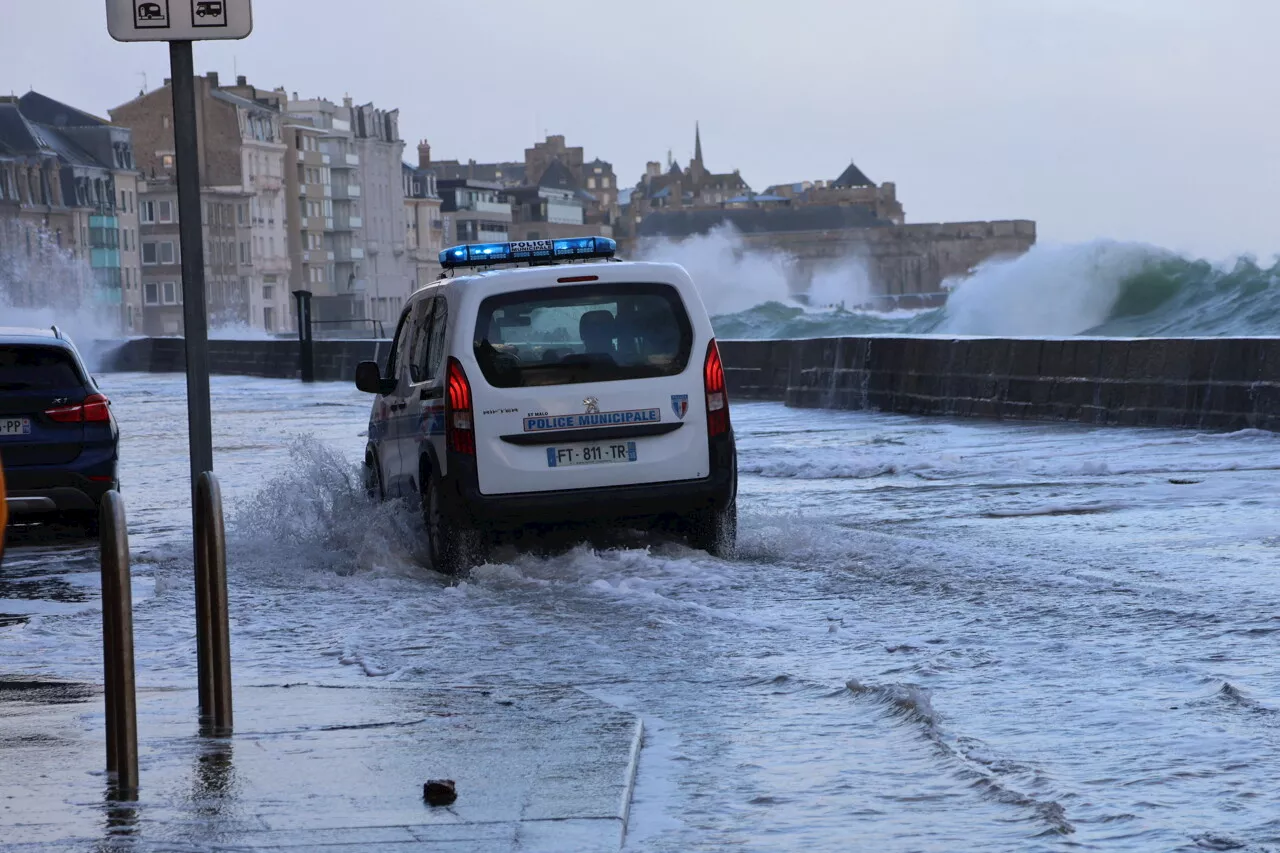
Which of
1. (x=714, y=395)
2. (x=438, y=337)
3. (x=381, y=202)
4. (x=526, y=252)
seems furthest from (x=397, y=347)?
(x=381, y=202)

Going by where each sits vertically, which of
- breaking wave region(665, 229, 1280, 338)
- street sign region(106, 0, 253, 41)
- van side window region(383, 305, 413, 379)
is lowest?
breaking wave region(665, 229, 1280, 338)

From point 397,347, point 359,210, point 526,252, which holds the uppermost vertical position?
point 359,210

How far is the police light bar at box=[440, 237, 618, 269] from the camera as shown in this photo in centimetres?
1294

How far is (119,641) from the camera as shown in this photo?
6.24m

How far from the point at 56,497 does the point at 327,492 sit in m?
1.72

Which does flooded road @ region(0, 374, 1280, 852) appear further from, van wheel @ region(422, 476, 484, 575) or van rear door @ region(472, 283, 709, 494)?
van rear door @ region(472, 283, 709, 494)

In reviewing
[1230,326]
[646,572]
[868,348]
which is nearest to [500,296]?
[646,572]

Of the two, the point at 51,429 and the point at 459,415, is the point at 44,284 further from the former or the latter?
the point at 459,415

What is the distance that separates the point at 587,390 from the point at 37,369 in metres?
5.17

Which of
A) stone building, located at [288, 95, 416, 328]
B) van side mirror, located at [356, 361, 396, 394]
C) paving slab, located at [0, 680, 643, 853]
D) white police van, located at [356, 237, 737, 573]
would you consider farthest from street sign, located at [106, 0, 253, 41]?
stone building, located at [288, 95, 416, 328]

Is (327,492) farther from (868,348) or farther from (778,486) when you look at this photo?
(868,348)

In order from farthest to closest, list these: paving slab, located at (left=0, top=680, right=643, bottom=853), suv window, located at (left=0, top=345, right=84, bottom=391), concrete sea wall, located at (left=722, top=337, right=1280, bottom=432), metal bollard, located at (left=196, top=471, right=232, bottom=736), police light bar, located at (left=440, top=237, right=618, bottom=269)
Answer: concrete sea wall, located at (left=722, top=337, right=1280, bottom=432) < suv window, located at (left=0, top=345, right=84, bottom=391) < police light bar, located at (left=440, top=237, right=618, bottom=269) < metal bollard, located at (left=196, top=471, right=232, bottom=736) < paving slab, located at (left=0, top=680, right=643, bottom=853)

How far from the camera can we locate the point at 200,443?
27.0 ft

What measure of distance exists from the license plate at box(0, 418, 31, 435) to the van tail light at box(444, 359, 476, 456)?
451 cm
